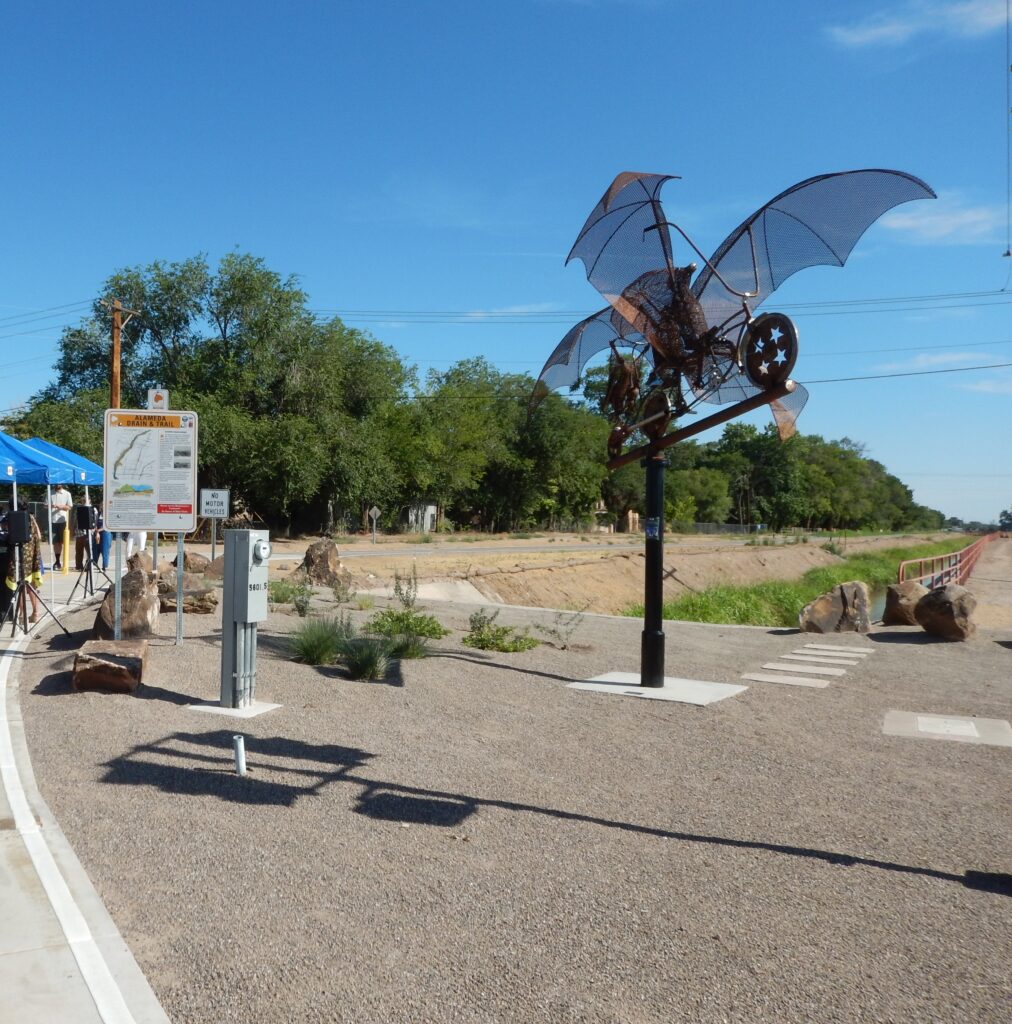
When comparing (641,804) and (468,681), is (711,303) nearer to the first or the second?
(468,681)

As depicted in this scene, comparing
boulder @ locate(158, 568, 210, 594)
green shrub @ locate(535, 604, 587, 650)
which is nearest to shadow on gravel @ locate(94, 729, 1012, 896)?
green shrub @ locate(535, 604, 587, 650)

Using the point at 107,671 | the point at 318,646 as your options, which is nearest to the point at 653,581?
the point at 318,646

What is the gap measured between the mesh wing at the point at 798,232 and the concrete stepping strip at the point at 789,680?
409 centimetres

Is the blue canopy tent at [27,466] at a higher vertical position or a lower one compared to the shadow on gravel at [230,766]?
higher

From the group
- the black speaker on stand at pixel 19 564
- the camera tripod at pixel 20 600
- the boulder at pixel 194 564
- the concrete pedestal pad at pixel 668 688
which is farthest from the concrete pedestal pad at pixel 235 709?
the boulder at pixel 194 564

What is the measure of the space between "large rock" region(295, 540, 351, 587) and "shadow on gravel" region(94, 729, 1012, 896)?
12217 mm

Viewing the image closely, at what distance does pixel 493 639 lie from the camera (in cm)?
1277

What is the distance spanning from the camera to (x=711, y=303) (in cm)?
1056

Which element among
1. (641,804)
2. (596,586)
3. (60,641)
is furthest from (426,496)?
(641,804)

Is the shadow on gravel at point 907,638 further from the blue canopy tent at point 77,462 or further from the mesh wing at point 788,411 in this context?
the blue canopy tent at point 77,462

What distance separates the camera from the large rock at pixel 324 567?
2006 centimetres

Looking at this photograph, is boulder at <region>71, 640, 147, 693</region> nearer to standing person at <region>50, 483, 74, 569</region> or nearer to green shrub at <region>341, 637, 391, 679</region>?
green shrub at <region>341, 637, 391, 679</region>

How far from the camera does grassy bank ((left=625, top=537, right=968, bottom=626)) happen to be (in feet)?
86.3

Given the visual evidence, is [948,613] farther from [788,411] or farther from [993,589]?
[993,589]
